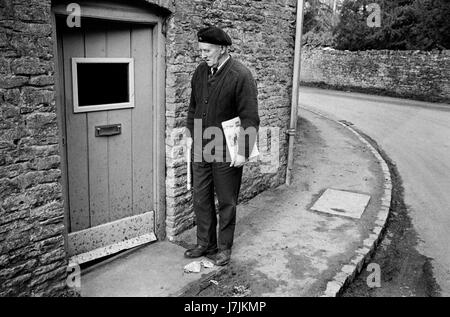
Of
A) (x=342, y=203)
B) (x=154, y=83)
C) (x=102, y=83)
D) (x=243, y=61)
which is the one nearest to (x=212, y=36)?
(x=154, y=83)

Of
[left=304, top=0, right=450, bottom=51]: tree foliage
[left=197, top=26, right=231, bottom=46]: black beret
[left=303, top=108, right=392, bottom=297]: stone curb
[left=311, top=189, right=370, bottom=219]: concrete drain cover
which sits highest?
[left=304, top=0, right=450, bottom=51]: tree foliage

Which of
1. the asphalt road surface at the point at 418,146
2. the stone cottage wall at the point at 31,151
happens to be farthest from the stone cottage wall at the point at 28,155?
the asphalt road surface at the point at 418,146

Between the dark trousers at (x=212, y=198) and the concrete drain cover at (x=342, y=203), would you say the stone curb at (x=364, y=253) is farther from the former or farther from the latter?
the dark trousers at (x=212, y=198)

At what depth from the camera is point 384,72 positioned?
22453 millimetres

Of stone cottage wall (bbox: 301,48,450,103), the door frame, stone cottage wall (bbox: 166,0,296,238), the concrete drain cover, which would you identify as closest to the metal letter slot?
the door frame

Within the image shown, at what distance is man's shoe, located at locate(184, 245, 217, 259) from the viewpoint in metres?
4.58

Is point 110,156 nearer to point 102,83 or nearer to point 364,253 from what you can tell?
point 102,83

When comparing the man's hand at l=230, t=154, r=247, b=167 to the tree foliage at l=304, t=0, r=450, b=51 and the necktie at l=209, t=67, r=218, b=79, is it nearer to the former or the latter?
the necktie at l=209, t=67, r=218, b=79

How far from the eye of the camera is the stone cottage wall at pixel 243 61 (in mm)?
4855

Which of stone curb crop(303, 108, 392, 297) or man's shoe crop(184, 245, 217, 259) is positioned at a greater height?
man's shoe crop(184, 245, 217, 259)

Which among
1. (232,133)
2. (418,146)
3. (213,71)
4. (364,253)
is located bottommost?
(364,253)

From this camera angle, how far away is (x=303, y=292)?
4207mm

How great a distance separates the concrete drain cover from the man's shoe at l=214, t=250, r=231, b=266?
2.31 m

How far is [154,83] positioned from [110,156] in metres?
0.93
